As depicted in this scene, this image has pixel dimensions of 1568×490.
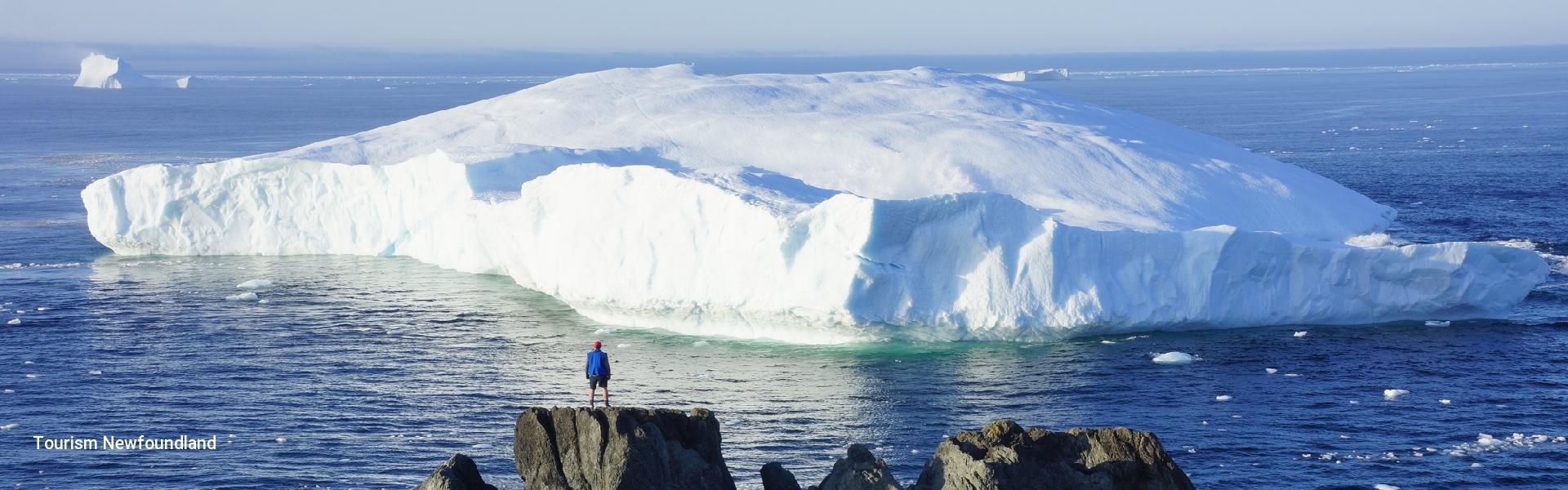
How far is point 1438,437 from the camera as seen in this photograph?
18.8 m

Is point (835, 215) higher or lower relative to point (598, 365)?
higher

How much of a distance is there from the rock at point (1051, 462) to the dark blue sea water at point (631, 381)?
3.74 m

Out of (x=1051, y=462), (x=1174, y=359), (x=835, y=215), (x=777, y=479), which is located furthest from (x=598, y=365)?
(x=1174, y=359)

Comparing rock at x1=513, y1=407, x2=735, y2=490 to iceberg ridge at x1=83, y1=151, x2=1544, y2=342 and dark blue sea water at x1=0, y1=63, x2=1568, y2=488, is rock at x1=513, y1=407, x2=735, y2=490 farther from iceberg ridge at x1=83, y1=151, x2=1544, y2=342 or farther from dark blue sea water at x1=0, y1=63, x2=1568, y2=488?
iceberg ridge at x1=83, y1=151, x2=1544, y2=342

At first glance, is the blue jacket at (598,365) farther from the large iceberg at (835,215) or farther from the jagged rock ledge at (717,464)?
the large iceberg at (835,215)

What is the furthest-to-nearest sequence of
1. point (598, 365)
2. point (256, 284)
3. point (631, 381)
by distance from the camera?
point (256, 284) < point (631, 381) < point (598, 365)

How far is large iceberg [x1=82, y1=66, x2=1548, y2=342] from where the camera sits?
24625mm

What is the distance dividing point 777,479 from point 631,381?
799 cm

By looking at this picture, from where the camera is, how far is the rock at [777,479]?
48.3 feet

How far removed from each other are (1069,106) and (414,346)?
20.7 meters

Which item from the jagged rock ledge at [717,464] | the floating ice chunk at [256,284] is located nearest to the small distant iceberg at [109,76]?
the floating ice chunk at [256,284]

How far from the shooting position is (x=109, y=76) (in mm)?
131750

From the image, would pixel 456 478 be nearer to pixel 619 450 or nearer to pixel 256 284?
pixel 619 450

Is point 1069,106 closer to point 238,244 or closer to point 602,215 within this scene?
point 602,215
